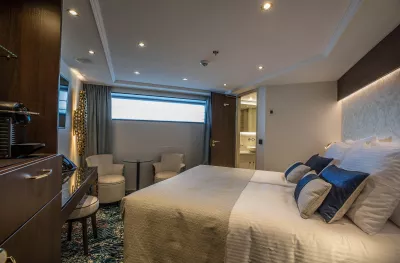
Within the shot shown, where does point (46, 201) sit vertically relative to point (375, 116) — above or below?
below

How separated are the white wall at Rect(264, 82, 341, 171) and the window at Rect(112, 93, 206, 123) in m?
1.86

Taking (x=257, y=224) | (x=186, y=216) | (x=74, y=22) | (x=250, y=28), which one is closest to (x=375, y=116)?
(x=250, y=28)

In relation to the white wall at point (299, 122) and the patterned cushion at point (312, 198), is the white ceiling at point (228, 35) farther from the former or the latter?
the patterned cushion at point (312, 198)

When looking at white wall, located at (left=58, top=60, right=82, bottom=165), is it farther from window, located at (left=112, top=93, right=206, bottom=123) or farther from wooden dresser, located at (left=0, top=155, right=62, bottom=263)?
wooden dresser, located at (left=0, top=155, right=62, bottom=263)

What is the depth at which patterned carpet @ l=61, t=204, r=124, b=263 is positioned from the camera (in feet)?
6.69

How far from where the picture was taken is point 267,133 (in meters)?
3.98

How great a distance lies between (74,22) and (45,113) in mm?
1152

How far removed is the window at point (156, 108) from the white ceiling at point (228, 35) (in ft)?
3.55

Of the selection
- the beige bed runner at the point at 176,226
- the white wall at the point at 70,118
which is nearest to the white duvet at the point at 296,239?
the beige bed runner at the point at 176,226

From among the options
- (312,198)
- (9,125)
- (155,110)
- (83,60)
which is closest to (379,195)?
(312,198)

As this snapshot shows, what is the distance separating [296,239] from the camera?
4.14 ft

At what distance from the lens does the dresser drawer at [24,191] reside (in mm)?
671

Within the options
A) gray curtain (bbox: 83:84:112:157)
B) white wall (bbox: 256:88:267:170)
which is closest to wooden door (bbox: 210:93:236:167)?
white wall (bbox: 256:88:267:170)

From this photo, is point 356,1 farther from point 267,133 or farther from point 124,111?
point 124,111
